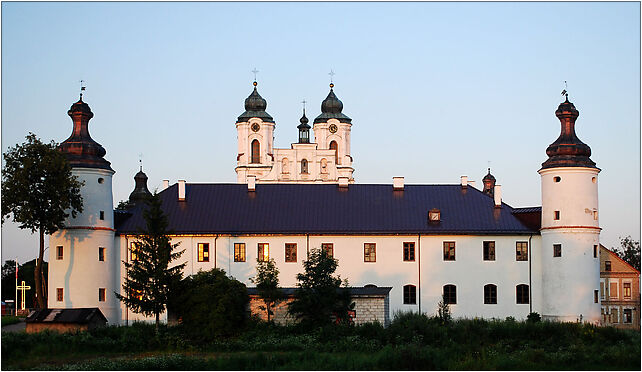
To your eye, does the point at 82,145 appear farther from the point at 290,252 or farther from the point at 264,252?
the point at 290,252

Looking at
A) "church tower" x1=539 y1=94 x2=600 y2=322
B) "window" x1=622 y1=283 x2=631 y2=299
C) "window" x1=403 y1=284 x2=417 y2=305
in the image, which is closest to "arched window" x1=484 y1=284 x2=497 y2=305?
"church tower" x1=539 y1=94 x2=600 y2=322

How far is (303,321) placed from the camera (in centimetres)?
4841

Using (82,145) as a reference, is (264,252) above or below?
below

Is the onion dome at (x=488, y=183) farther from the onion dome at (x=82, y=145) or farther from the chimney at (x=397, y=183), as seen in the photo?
the onion dome at (x=82, y=145)

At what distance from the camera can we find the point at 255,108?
114 meters

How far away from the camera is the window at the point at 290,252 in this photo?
57.0m

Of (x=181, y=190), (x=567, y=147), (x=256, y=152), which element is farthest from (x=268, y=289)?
(x=256, y=152)

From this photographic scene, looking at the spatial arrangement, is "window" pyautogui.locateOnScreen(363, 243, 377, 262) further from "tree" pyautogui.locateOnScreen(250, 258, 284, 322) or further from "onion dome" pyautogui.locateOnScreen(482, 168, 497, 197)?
"onion dome" pyautogui.locateOnScreen(482, 168, 497, 197)

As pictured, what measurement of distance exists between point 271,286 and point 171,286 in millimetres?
4684

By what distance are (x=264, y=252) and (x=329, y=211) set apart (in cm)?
462

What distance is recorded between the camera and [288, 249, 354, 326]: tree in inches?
A: 1908

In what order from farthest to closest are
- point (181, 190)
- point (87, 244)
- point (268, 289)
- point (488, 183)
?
1. point (488, 183)
2. point (181, 190)
3. point (87, 244)
4. point (268, 289)

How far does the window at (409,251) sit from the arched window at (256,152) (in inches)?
2186

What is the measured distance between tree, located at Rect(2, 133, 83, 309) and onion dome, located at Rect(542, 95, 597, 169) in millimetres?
24686
